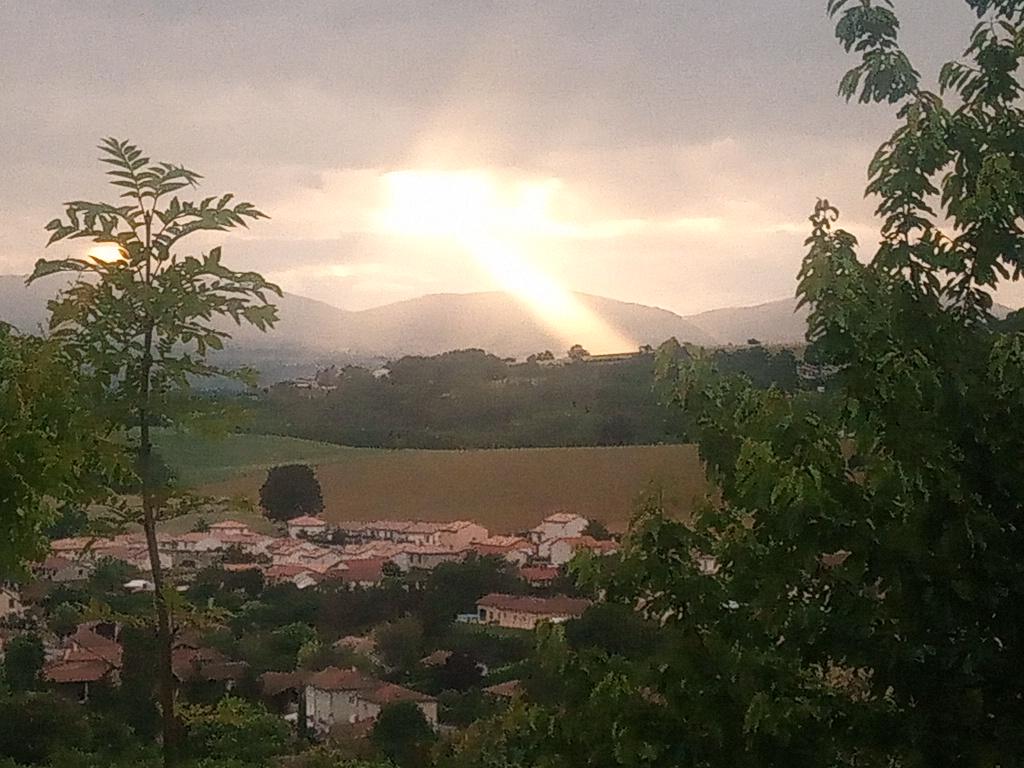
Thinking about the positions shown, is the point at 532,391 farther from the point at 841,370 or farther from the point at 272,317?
the point at 841,370

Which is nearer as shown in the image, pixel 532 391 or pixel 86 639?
pixel 86 639

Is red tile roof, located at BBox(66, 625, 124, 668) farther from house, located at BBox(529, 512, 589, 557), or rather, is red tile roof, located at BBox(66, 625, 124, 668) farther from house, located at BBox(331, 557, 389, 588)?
house, located at BBox(529, 512, 589, 557)

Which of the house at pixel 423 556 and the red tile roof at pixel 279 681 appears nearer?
the red tile roof at pixel 279 681

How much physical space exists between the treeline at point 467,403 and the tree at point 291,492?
22 centimetres

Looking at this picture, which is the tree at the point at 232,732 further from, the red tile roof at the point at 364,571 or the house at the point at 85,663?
Answer: the red tile roof at the point at 364,571

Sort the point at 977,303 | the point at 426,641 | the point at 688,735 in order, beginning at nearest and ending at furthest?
the point at 688,735, the point at 977,303, the point at 426,641

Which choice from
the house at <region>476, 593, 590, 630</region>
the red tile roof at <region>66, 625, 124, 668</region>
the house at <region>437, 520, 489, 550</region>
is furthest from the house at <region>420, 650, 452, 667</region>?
the red tile roof at <region>66, 625, 124, 668</region>

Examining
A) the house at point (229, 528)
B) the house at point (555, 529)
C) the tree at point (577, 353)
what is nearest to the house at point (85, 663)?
the house at point (229, 528)

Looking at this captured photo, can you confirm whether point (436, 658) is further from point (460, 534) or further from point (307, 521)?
point (307, 521)

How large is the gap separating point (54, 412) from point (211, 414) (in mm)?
356

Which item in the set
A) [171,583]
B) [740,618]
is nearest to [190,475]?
[171,583]

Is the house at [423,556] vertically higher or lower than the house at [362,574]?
higher

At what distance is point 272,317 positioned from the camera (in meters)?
2.45

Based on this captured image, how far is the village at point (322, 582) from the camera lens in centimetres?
364
